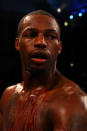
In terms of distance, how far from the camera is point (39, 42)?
860mm

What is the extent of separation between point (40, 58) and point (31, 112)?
10.7 inches

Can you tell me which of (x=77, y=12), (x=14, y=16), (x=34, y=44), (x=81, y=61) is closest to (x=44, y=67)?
(x=34, y=44)

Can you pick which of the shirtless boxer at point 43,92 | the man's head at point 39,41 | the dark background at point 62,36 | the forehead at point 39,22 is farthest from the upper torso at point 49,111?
the dark background at point 62,36

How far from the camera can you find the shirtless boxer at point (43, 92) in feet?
2.53

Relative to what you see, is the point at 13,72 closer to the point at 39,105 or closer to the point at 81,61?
the point at 81,61

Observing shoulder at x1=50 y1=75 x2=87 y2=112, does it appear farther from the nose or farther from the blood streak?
the nose

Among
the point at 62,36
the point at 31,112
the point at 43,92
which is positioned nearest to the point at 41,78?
the point at 43,92

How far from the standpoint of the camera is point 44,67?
87cm

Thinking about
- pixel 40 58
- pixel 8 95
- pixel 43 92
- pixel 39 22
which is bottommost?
pixel 8 95

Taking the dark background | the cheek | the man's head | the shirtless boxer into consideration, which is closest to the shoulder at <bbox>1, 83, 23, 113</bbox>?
the shirtless boxer

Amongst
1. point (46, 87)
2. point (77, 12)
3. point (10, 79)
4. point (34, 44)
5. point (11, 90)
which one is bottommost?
point (10, 79)

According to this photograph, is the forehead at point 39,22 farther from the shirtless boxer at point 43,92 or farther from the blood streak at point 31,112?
the blood streak at point 31,112

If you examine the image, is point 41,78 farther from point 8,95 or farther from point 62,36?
point 62,36

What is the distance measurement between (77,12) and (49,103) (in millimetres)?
1576
